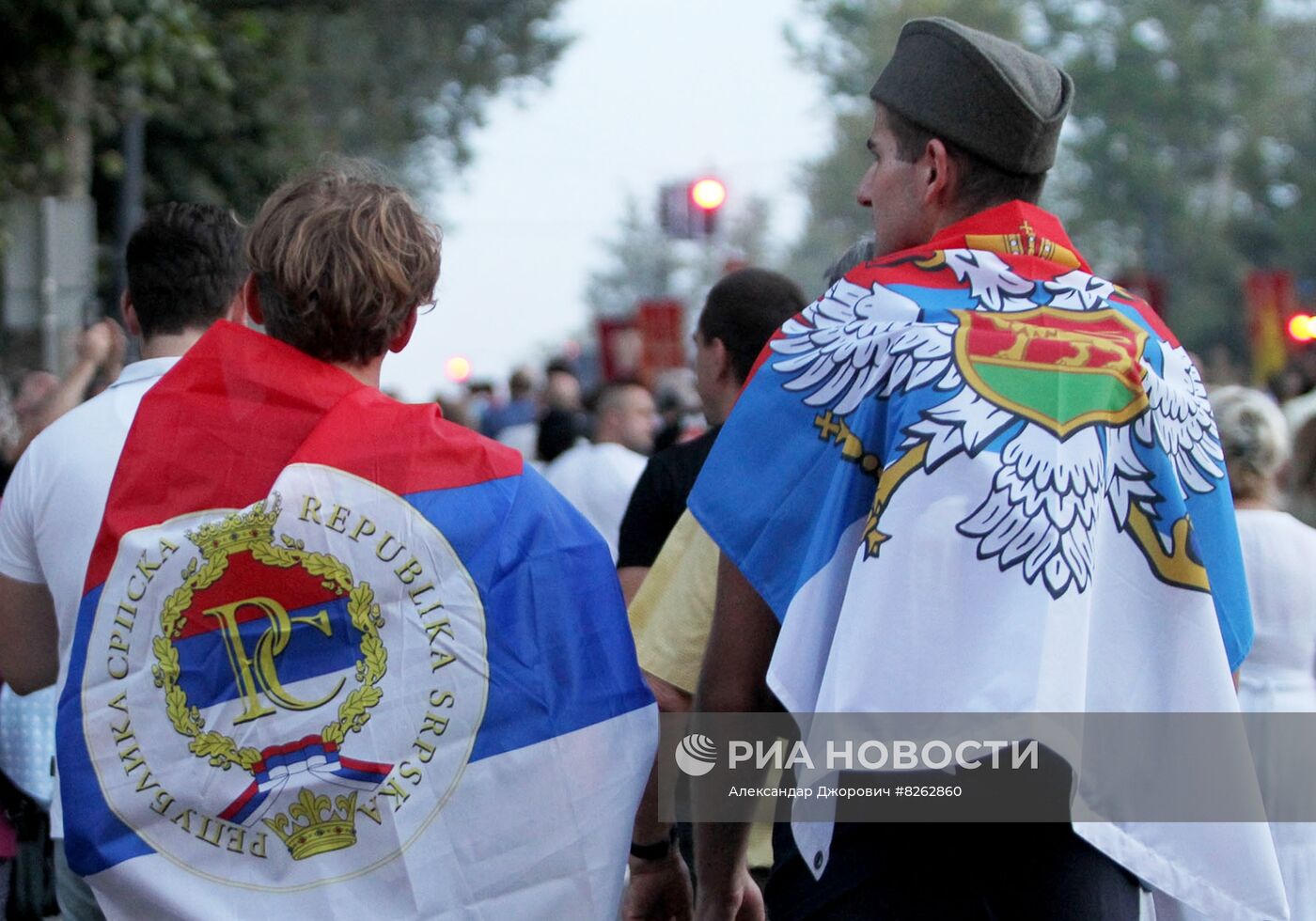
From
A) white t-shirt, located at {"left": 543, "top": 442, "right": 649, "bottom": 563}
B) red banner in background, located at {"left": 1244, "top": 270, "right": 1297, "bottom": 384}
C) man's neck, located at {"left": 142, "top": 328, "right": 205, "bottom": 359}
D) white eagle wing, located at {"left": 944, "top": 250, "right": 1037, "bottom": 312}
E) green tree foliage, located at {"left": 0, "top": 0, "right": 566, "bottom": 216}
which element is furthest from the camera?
red banner in background, located at {"left": 1244, "top": 270, "right": 1297, "bottom": 384}

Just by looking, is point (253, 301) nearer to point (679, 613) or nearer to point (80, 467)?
point (80, 467)

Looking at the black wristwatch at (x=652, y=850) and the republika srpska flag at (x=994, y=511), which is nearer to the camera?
the republika srpska flag at (x=994, y=511)

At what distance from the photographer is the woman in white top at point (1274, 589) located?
498 cm

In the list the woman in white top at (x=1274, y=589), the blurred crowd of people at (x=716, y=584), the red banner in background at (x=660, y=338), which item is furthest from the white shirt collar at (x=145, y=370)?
the red banner in background at (x=660, y=338)

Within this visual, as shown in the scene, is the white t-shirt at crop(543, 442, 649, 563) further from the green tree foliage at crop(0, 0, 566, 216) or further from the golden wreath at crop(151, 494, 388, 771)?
the golden wreath at crop(151, 494, 388, 771)

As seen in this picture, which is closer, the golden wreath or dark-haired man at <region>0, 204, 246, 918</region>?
the golden wreath

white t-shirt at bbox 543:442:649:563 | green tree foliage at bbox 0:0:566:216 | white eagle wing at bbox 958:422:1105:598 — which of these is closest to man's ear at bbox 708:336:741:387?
green tree foliage at bbox 0:0:566:216

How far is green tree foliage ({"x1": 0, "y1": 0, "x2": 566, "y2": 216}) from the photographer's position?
11.1 m

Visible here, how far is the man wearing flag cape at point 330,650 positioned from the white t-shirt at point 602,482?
4481 millimetres

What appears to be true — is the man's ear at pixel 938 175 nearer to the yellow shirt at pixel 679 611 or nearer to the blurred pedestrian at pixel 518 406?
the yellow shirt at pixel 679 611

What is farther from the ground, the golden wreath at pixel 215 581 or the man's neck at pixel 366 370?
the man's neck at pixel 366 370

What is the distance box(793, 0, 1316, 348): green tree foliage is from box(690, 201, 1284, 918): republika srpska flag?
187 ft

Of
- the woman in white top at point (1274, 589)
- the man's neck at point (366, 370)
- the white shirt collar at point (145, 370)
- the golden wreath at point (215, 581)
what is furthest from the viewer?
the woman in white top at point (1274, 589)

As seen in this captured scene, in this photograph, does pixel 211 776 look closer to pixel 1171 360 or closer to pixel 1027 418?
pixel 1027 418
